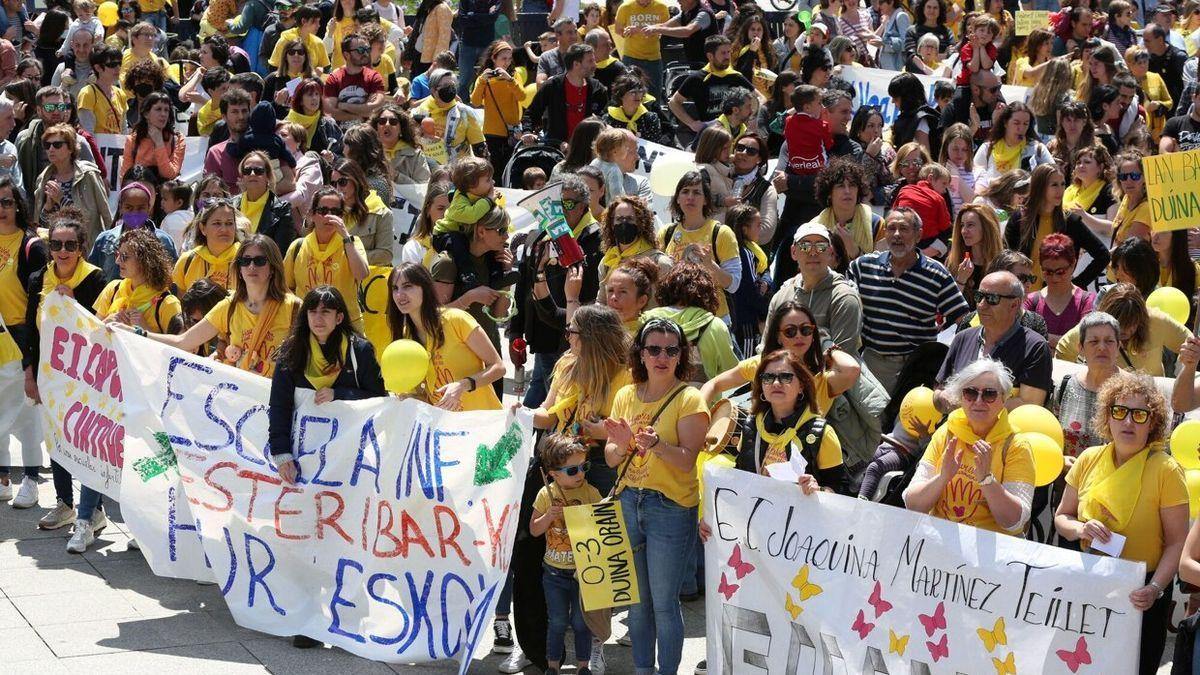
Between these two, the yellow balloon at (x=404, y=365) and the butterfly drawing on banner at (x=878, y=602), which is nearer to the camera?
the butterfly drawing on banner at (x=878, y=602)

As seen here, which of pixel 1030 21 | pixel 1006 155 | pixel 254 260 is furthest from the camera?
pixel 1030 21

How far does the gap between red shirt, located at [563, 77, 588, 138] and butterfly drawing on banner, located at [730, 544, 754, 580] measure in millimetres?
7696

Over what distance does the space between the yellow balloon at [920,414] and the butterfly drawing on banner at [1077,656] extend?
1.37m

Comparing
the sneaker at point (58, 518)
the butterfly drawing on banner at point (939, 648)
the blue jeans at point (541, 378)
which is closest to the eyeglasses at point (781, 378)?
the butterfly drawing on banner at point (939, 648)

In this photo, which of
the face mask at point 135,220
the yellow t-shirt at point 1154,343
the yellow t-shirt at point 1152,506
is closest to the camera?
the yellow t-shirt at point 1152,506

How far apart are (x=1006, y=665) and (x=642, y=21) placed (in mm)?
11556

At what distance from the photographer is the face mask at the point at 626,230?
9.63m

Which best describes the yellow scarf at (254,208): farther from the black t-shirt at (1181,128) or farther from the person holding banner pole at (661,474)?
the black t-shirt at (1181,128)

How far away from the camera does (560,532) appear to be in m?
7.58

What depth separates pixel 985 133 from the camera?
14.2 metres

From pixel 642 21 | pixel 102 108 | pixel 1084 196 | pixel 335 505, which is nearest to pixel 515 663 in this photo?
pixel 335 505

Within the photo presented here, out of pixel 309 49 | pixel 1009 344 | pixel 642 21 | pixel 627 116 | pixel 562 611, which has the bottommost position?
pixel 562 611

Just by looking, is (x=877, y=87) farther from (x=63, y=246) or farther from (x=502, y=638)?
(x=502, y=638)

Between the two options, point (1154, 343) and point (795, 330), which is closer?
point (795, 330)
